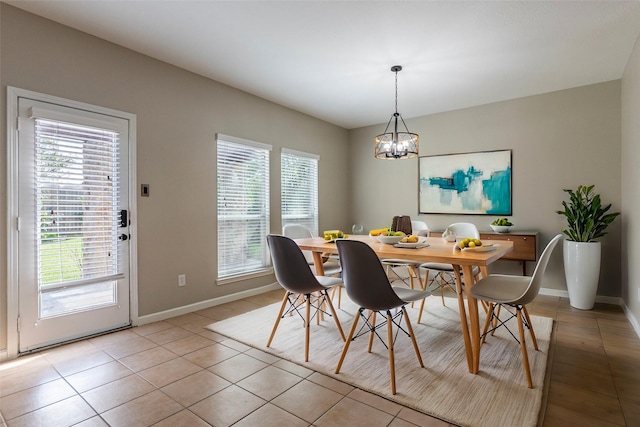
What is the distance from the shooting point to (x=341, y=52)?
→ 309 cm

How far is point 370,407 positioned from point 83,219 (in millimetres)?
2670

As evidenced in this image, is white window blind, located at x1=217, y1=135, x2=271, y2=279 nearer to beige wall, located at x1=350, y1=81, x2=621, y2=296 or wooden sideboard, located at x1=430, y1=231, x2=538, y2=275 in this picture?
beige wall, located at x1=350, y1=81, x2=621, y2=296

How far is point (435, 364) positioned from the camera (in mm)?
2293

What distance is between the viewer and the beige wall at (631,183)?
292 cm

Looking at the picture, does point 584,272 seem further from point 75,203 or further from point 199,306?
point 75,203

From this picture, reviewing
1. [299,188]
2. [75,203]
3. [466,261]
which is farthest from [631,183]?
[75,203]

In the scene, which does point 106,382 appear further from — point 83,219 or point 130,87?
point 130,87

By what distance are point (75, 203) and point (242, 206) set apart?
179 centimetres

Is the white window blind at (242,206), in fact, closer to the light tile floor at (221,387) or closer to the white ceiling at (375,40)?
the white ceiling at (375,40)

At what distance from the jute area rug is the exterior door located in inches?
40.8

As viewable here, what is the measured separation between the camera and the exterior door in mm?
2510

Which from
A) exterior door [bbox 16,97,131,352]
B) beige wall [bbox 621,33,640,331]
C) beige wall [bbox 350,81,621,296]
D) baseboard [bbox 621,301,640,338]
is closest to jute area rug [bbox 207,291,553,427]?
baseboard [bbox 621,301,640,338]

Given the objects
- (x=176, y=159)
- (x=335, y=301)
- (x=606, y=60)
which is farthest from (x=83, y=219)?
(x=606, y=60)

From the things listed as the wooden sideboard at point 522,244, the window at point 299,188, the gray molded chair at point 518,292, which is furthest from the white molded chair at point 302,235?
the wooden sideboard at point 522,244
